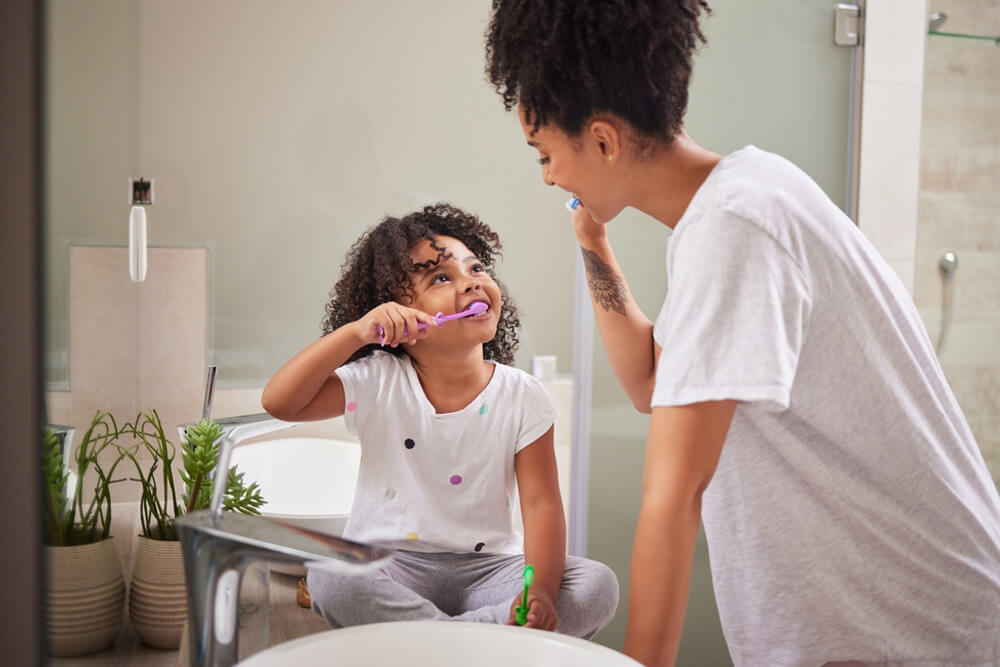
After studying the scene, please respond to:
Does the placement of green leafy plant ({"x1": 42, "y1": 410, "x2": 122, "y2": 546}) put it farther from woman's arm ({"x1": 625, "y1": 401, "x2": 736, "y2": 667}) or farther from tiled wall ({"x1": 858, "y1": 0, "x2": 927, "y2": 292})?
tiled wall ({"x1": 858, "y1": 0, "x2": 927, "y2": 292})

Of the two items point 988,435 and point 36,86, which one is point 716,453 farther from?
point 988,435

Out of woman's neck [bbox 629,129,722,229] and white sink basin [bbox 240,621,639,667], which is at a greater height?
woman's neck [bbox 629,129,722,229]

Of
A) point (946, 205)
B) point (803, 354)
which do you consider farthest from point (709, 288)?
point (946, 205)

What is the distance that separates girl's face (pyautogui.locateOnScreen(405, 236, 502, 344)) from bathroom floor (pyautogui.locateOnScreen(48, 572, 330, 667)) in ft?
1.12

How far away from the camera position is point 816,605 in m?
0.82

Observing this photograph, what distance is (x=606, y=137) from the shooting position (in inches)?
31.9

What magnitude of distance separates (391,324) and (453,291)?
0.11m

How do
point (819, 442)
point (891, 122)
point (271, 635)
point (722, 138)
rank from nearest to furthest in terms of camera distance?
point (819, 442) < point (271, 635) < point (722, 138) < point (891, 122)

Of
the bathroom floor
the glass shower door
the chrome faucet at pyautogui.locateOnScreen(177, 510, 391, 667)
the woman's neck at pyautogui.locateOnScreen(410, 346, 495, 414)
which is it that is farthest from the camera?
the glass shower door

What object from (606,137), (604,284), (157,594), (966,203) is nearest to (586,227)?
(604,284)

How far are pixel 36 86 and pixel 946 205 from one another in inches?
64.9

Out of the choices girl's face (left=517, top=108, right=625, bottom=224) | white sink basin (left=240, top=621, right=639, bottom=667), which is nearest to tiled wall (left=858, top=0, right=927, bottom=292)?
girl's face (left=517, top=108, right=625, bottom=224)

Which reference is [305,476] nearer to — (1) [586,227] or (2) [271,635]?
(2) [271,635]

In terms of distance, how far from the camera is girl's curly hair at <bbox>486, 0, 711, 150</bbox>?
77 centimetres
